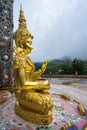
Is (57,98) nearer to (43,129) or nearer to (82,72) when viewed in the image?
(43,129)

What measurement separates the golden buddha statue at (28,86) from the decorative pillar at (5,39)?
272 cm

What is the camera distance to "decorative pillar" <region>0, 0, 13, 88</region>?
306 inches

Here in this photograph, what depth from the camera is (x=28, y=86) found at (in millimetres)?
4676

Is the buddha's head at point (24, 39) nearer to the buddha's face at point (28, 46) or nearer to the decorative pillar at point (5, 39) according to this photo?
the buddha's face at point (28, 46)

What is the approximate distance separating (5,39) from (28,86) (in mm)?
3364

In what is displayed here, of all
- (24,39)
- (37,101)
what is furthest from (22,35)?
(37,101)

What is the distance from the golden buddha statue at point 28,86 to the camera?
4668 mm

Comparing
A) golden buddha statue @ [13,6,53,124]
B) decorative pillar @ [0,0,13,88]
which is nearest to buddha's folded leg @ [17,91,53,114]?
golden buddha statue @ [13,6,53,124]

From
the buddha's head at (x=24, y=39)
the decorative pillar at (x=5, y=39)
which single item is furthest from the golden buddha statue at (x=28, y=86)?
the decorative pillar at (x=5, y=39)

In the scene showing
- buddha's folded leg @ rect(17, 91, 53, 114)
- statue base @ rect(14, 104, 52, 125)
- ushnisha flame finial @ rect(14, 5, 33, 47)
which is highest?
ushnisha flame finial @ rect(14, 5, 33, 47)

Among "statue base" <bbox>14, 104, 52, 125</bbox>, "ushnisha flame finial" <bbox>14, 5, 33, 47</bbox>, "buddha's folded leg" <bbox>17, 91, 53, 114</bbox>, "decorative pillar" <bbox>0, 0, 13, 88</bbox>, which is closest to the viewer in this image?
"buddha's folded leg" <bbox>17, 91, 53, 114</bbox>

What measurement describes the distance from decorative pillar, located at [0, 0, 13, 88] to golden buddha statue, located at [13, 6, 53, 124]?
8.92ft

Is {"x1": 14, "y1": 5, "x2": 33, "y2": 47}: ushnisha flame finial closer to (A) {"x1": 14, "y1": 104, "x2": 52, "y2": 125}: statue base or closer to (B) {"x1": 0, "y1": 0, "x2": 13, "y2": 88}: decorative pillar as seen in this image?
(A) {"x1": 14, "y1": 104, "x2": 52, "y2": 125}: statue base

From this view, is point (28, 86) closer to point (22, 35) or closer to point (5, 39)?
point (22, 35)
